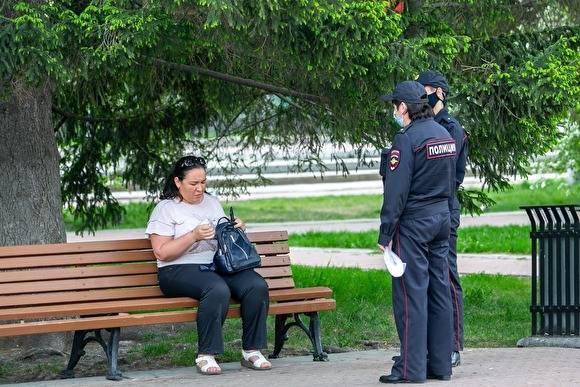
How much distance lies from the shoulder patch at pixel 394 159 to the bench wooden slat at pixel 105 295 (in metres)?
1.50

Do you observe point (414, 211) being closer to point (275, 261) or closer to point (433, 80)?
point (433, 80)

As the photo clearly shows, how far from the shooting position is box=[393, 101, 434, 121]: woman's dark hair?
683 cm

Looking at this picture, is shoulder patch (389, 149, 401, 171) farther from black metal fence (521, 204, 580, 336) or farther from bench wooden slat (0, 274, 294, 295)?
bench wooden slat (0, 274, 294, 295)

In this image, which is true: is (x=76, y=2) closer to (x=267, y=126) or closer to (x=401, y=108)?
(x=401, y=108)

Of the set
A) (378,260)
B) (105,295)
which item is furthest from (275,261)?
(378,260)

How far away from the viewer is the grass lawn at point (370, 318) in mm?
8766

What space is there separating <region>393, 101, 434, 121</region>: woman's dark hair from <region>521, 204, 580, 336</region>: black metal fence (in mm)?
1663

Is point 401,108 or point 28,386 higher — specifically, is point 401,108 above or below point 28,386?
above

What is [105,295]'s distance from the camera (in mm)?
7695

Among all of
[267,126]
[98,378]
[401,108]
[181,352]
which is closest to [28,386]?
[98,378]

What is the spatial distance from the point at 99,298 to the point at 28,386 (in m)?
0.69

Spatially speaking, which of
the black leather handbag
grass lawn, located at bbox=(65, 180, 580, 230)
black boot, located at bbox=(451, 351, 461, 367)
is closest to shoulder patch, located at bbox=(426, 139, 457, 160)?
black boot, located at bbox=(451, 351, 461, 367)

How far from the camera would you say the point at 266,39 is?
734 cm

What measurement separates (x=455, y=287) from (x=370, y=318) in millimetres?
2335
